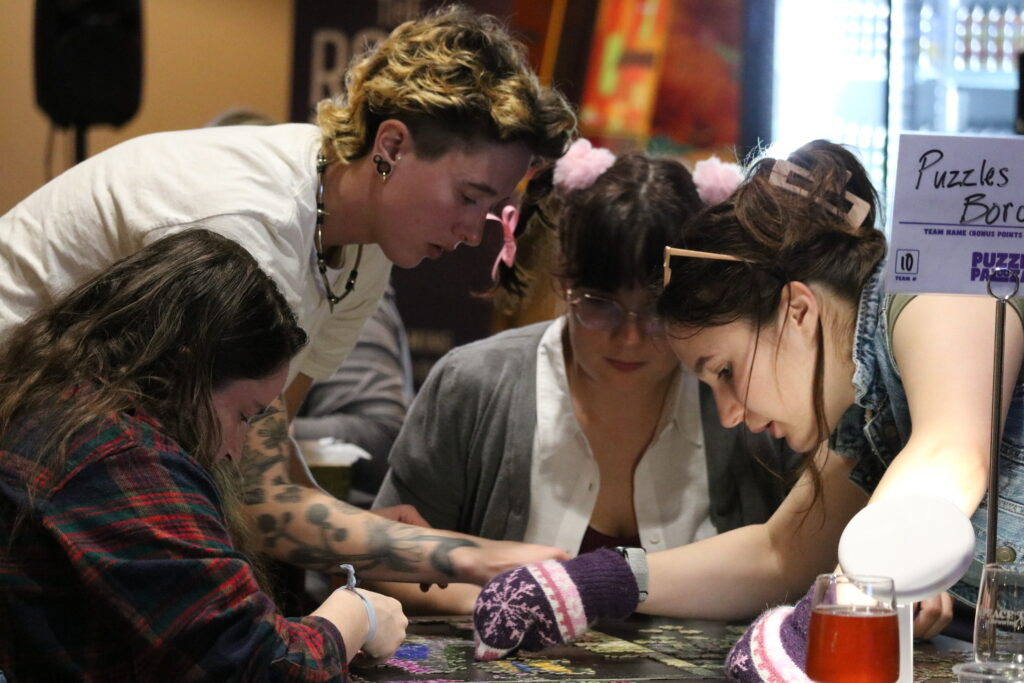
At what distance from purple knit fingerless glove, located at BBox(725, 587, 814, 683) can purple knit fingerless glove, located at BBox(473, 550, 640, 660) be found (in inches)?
10.5

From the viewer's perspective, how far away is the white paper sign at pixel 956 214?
1.40m

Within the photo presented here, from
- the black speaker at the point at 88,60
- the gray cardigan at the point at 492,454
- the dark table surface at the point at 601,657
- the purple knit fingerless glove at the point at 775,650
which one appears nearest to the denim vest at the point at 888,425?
the dark table surface at the point at 601,657

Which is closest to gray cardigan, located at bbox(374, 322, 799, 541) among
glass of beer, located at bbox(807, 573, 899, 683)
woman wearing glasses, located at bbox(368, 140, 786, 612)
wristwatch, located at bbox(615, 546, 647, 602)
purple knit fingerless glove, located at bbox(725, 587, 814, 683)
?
woman wearing glasses, located at bbox(368, 140, 786, 612)

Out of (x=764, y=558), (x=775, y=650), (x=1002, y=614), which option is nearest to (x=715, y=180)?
(x=764, y=558)

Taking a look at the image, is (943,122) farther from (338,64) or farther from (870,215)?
(870,215)

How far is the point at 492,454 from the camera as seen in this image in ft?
7.36

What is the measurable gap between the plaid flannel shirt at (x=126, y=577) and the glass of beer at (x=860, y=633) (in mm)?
531

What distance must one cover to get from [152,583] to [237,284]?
1.18 ft

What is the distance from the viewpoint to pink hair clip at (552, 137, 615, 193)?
2135mm

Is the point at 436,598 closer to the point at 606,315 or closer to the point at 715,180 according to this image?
the point at 606,315

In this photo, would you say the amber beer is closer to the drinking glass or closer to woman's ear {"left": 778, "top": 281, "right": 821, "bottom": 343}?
the drinking glass

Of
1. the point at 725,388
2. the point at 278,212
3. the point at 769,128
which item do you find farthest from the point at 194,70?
the point at 725,388

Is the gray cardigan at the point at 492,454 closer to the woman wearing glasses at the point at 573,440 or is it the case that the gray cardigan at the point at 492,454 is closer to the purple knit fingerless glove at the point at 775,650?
the woman wearing glasses at the point at 573,440

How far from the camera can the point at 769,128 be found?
336cm
